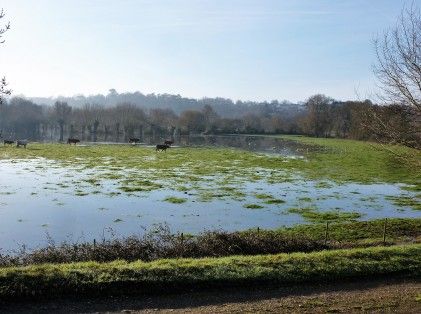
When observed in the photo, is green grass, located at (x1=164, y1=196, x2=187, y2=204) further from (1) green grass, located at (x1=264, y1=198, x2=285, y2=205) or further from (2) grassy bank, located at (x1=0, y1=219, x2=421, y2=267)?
(2) grassy bank, located at (x1=0, y1=219, x2=421, y2=267)

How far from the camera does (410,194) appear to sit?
4134 cm

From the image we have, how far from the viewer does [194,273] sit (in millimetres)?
15234

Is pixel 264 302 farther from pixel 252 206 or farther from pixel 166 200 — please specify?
pixel 166 200

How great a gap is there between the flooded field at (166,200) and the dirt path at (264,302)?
9601 millimetres

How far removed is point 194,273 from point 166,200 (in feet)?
66.7

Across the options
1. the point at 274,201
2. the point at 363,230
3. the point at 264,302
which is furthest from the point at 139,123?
the point at 264,302

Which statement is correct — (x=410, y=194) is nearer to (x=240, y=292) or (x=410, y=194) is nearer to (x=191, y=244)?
(x=191, y=244)

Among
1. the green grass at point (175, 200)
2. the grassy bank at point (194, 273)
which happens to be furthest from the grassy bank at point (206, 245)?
the green grass at point (175, 200)

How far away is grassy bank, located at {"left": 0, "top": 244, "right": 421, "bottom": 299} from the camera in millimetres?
13984

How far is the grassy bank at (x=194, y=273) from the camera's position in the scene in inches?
551

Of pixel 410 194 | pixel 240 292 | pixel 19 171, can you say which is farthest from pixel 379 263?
pixel 19 171

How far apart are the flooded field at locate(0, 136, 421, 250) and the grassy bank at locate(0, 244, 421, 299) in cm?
787

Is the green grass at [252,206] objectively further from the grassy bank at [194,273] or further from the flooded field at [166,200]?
the grassy bank at [194,273]

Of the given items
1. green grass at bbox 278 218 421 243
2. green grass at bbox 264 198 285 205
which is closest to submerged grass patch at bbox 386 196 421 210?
green grass at bbox 278 218 421 243
